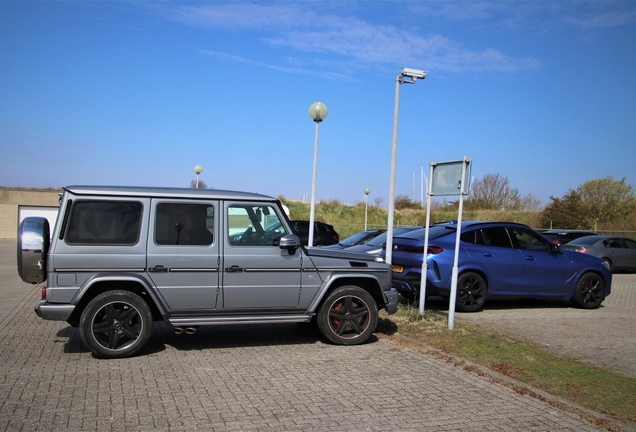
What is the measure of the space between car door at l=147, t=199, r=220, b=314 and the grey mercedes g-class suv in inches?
0.5

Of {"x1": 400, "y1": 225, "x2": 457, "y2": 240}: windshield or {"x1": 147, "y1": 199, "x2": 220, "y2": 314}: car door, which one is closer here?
{"x1": 147, "y1": 199, "x2": 220, "y2": 314}: car door

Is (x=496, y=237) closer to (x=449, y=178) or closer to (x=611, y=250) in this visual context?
(x=449, y=178)

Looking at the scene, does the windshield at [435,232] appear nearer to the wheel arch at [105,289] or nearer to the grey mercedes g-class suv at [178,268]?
the grey mercedes g-class suv at [178,268]

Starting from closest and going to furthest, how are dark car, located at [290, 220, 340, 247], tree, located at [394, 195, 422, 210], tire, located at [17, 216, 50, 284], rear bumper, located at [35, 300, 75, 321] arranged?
rear bumper, located at [35, 300, 75, 321] → tire, located at [17, 216, 50, 284] → dark car, located at [290, 220, 340, 247] → tree, located at [394, 195, 422, 210]

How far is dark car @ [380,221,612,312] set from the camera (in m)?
10.5

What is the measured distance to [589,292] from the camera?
11617 mm

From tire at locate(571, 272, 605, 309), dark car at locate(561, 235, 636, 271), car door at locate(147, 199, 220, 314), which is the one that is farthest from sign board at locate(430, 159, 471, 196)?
dark car at locate(561, 235, 636, 271)

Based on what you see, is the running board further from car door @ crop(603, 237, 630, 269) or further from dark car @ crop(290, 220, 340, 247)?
dark car @ crop(290, 220, 340, 247)

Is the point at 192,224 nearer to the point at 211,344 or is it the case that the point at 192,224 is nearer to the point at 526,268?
the point at 211,344

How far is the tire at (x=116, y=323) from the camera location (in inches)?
261

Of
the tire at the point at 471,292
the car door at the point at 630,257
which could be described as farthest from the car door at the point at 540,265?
the car door at the point at 630,257

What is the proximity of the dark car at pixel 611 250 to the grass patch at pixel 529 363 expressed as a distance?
46.0 feet

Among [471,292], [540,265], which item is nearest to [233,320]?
[471,292]

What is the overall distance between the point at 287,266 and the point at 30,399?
3.24 meters
